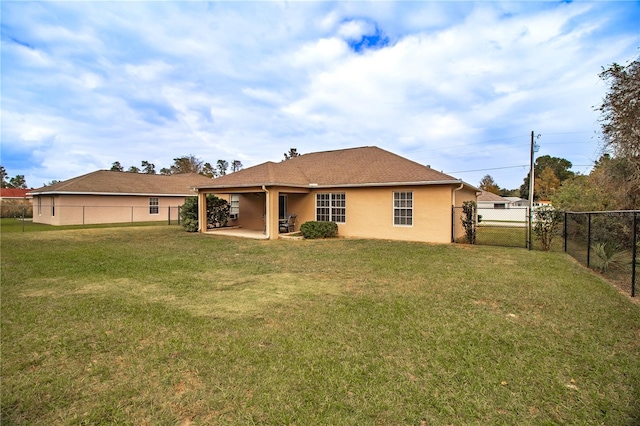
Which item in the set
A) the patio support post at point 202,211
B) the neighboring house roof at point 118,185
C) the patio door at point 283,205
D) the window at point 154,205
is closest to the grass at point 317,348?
the patio support post at point 202,211

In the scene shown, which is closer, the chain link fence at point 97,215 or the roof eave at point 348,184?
the roof eave at point 348,184

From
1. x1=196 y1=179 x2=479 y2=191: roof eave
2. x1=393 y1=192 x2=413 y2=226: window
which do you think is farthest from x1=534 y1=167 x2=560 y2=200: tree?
x1=393 y1=192 x2=413 y2=226: window

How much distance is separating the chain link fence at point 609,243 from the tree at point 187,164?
185ft

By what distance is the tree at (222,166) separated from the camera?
216ft

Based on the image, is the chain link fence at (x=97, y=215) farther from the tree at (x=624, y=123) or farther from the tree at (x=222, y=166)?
the tree at (x=222, y=166)

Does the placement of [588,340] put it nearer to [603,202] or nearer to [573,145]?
[603,202]

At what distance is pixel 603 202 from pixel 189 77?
825 inches

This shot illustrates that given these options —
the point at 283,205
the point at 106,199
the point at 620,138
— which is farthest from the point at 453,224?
the point at 106,199

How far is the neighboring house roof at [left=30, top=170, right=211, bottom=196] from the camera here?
2313 cm

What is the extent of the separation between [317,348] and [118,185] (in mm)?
27429

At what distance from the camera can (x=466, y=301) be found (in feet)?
18.0

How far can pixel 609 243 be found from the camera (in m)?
8.75

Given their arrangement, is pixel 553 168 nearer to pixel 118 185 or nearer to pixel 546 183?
pixel 546 183

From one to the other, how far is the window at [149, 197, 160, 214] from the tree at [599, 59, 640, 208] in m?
29.7
